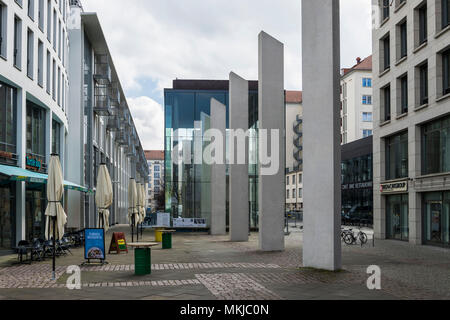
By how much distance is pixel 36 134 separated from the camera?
973 inches

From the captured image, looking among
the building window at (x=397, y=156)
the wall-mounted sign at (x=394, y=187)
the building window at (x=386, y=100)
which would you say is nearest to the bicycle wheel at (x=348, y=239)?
the wall-mounted sign at (x=394, y=187)

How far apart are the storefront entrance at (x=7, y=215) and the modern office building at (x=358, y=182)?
3570cm

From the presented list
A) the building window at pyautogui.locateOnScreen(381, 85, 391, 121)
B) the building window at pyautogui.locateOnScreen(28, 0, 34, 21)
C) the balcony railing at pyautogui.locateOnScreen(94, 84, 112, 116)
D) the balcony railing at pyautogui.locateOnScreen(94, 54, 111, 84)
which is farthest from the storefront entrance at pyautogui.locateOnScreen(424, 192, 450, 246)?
the balcony railing at pyautogui.locateOnScreen(94, 54, 111, 84)

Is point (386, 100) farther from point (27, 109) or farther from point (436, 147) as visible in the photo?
point (27, 109)

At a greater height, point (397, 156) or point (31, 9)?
point (31, 9)

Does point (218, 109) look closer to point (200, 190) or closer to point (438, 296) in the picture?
point (200, 190)

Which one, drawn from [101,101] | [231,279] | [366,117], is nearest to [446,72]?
[231,279]

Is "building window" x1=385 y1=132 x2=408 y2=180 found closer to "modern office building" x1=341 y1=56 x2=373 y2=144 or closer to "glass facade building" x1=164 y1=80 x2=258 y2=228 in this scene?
"glass facade building" x1=164 y1=80 x2=258 y2=228

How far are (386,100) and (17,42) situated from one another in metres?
20.4

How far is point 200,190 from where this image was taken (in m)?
38.7

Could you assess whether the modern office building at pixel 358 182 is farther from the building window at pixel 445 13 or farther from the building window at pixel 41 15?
the building window at pixel 41 15

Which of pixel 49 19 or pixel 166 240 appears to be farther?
pixel 49 19

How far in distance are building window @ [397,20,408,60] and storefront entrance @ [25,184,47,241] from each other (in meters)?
20.1

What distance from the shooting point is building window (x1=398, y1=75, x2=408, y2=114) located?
90.9 ft
